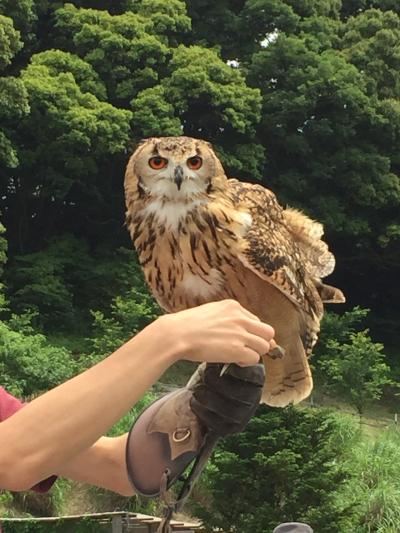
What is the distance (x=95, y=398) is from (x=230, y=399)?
Result: 0.77 ft

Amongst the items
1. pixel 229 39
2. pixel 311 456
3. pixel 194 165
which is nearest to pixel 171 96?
pixel 229 39

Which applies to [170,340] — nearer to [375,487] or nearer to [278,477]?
[278,477]

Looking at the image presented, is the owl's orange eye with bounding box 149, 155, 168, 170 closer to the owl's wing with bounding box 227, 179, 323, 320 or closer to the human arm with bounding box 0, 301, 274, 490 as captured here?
the owl's wing with bounding box 227, 179, 323, 320

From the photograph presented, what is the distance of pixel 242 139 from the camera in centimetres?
1084

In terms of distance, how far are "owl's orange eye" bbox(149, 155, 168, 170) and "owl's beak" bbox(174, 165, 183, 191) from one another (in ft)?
0.08

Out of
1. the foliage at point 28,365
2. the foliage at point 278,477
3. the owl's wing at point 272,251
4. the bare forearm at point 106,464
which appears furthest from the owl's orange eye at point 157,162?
the foliage at point 28,365

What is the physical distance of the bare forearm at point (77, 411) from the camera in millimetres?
958

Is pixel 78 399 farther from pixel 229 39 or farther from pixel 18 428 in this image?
pixel 229 39

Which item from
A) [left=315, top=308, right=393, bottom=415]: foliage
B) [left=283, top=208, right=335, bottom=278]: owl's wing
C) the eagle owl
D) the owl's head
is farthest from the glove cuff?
[left=315, top=308, right=393, bottom=415]: foliage

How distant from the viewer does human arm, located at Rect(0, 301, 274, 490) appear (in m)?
0.96

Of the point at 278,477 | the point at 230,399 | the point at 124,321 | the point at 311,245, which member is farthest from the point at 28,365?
the point at 230,399

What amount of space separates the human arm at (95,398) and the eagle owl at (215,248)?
263 mm

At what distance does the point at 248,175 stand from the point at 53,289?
9.49ft

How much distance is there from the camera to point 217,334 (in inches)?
39.4
